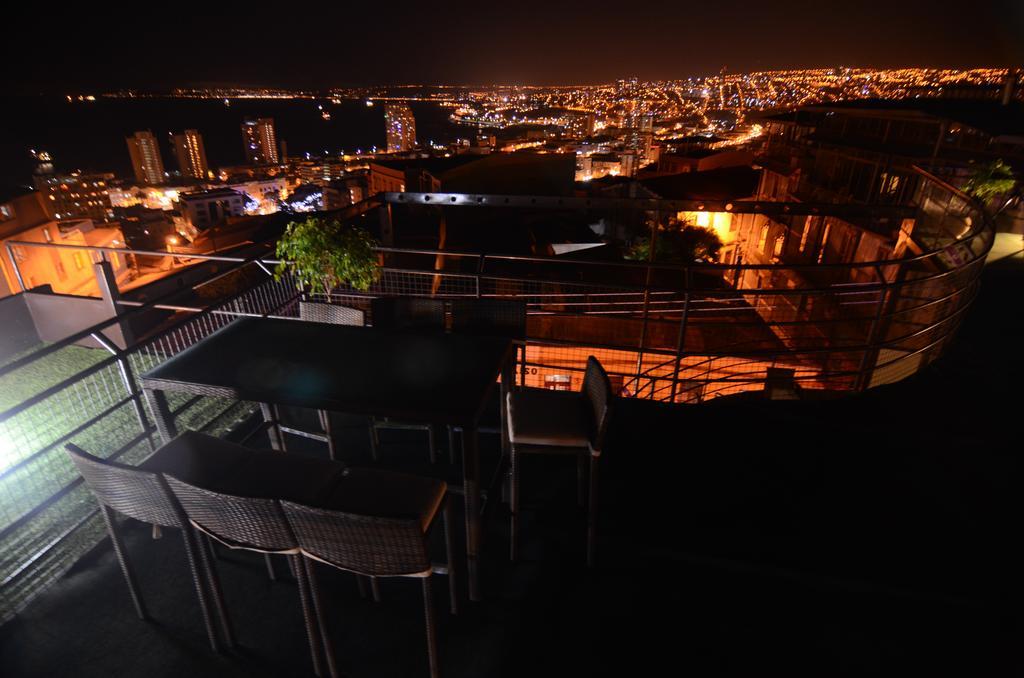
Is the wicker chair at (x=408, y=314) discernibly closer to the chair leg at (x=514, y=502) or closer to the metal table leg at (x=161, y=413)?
the chair leg at (x=514, y=502)

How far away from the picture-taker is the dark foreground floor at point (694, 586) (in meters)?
2.10

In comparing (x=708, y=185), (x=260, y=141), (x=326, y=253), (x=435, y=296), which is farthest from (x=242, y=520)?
(x=260, y=141)

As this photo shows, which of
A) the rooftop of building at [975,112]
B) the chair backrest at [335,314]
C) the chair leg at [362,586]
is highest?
the rooftop of building at [975,112]

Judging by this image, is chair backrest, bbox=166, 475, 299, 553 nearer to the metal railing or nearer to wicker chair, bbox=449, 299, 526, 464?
the metal railing

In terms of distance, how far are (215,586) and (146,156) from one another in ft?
273

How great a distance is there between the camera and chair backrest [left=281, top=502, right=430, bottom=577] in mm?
1521

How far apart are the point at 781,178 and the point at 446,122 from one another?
3603 inches

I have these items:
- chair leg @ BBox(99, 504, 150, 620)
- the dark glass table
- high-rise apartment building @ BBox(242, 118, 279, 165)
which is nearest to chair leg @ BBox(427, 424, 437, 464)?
the dark glass table

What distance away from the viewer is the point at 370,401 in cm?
202

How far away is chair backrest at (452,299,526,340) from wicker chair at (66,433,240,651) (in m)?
1.45

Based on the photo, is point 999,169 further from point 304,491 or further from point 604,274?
point 304,491

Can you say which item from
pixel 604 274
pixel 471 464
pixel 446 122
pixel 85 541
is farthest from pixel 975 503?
pixel 446 122

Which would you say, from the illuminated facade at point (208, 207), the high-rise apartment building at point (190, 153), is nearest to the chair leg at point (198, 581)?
the illuminated facade at point (208, 207)

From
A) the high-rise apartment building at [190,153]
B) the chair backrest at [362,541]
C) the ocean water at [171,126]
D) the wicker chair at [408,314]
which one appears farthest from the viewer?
the high-rise apartment building at [190,153]
